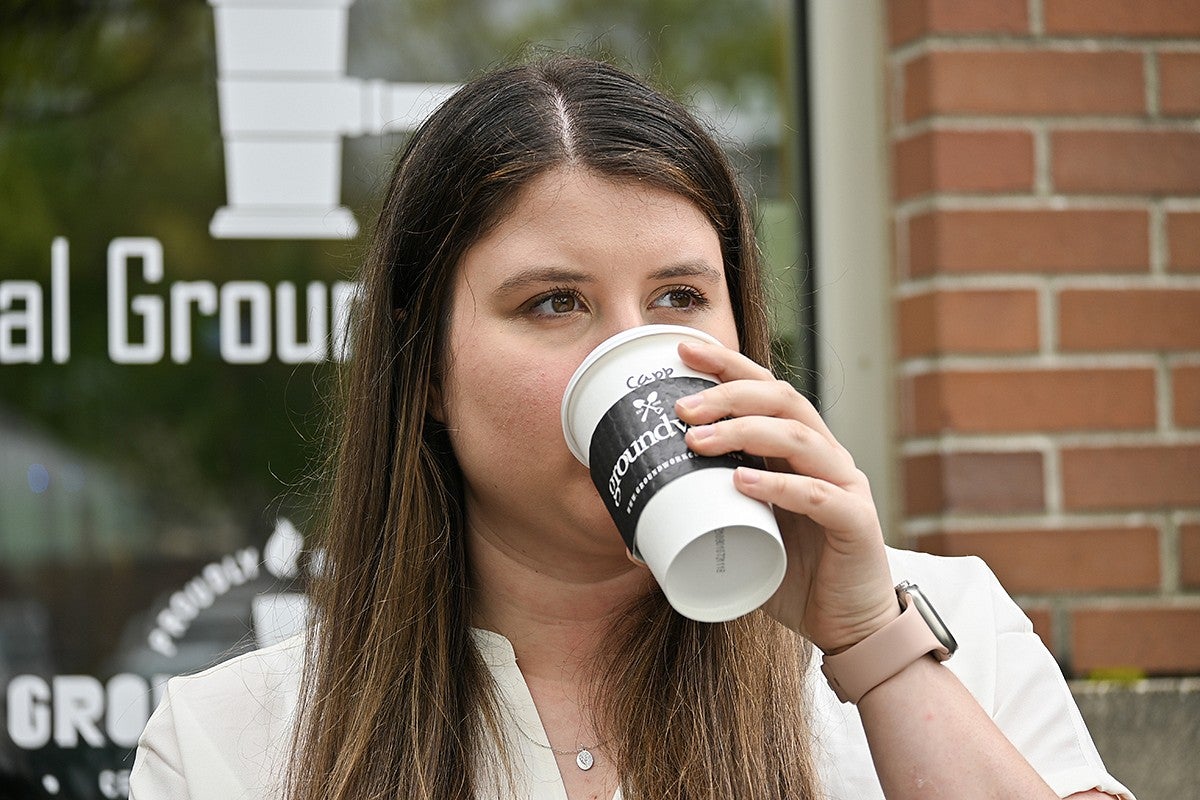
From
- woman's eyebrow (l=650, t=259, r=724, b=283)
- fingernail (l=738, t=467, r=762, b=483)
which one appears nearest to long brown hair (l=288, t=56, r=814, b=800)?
woman's eyebrow (l=650, t=259, r=724, b=283)

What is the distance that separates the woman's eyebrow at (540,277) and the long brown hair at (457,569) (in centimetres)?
10

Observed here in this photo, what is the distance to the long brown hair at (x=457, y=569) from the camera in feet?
5.53

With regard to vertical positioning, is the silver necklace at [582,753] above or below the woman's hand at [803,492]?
below

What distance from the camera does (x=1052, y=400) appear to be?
8.56ft

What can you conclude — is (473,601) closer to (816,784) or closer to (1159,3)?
(816,784)

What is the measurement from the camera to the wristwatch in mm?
1510

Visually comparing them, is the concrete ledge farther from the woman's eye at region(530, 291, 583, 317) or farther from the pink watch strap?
the woman's eye at region(530, 291, 583, 317)

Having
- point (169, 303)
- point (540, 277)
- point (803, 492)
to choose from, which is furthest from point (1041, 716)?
point (169, 303)

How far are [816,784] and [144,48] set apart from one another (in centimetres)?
A: 197

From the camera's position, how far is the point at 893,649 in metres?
1.51

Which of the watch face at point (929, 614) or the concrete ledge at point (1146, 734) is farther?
the concrete ledge at point (1146, 734)

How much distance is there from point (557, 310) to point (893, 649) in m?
0.51

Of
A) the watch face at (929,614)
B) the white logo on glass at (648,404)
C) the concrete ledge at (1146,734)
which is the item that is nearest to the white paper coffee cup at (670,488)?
the white logo on glass at (648,404)

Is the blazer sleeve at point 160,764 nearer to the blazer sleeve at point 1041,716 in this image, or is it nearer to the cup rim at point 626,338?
the cup rim at point 626,338
